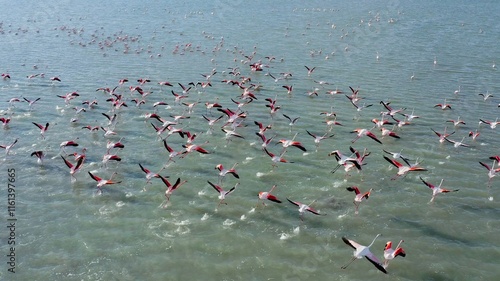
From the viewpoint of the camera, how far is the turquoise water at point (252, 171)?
1193 centimetres

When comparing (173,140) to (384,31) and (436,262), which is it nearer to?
(436,262)

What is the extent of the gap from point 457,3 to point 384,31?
2804 cm

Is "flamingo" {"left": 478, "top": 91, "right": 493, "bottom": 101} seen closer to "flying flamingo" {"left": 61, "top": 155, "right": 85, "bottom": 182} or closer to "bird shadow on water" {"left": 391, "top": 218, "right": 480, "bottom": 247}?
"bird shadow on water" {"left": 391, "top": 218, "right": 480, "bottom": 247}

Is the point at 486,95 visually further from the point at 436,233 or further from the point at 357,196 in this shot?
the point at 357,196

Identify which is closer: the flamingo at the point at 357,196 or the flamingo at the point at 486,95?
the flamingo at the point at 357,196

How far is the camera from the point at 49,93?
88.6ft

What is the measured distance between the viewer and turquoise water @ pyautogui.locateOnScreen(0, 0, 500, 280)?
11930 mm

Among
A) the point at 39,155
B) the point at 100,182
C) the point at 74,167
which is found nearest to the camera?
the point at 100,182

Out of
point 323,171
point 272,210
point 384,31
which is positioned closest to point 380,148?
point 323,171

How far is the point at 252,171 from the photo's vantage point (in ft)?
55.7

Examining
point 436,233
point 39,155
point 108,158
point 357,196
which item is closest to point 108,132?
point 39,155

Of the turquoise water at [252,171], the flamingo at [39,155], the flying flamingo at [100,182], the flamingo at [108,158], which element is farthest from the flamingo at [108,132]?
the flying flamingo at [100,182]

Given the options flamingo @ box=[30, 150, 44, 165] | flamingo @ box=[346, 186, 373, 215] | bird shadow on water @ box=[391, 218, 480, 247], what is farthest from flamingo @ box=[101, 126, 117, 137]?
bird shadow on water @ box=[391, 218, 480, 247]

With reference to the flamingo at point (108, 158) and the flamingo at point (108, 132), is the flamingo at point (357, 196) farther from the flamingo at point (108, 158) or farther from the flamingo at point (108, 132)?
the flamingo at point (108, 132)
